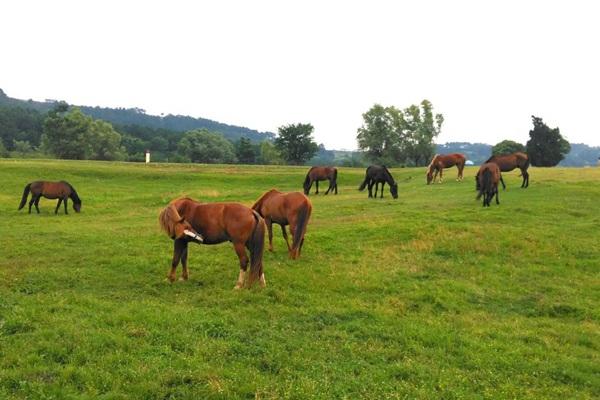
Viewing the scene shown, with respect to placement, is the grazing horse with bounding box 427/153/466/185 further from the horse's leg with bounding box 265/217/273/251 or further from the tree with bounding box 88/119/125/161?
the tree with bounding box 88/119/125/161

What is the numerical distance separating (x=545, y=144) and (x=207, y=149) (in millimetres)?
61682

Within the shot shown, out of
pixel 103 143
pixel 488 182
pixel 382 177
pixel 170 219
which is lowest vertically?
pixel 170 219

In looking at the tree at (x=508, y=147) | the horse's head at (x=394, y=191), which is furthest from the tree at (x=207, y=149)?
the horse's head at (x=394, y=191)

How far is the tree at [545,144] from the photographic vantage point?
67500mm

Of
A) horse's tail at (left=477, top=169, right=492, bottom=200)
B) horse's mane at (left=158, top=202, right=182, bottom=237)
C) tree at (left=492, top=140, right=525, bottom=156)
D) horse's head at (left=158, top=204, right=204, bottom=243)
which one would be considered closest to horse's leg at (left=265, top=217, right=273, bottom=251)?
horse's head at (left=158, top=204, right=204, bottom=243)

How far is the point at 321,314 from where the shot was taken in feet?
29.2

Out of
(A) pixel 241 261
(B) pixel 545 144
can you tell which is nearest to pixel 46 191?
(A) pixel 241 261

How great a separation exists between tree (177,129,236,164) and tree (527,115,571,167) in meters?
54.9

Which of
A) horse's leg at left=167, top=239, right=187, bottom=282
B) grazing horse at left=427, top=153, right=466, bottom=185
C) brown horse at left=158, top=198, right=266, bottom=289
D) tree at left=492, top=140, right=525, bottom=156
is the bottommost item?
horse's leg at left=167, top=239, right=187, bottom=282

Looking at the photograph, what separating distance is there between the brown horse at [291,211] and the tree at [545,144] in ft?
207

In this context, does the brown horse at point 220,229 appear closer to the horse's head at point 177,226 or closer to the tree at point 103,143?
the horse's head at point 177,226

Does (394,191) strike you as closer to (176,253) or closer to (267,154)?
(176,253)

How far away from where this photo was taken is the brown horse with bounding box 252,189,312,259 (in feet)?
41.7

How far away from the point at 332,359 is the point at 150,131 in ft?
458
